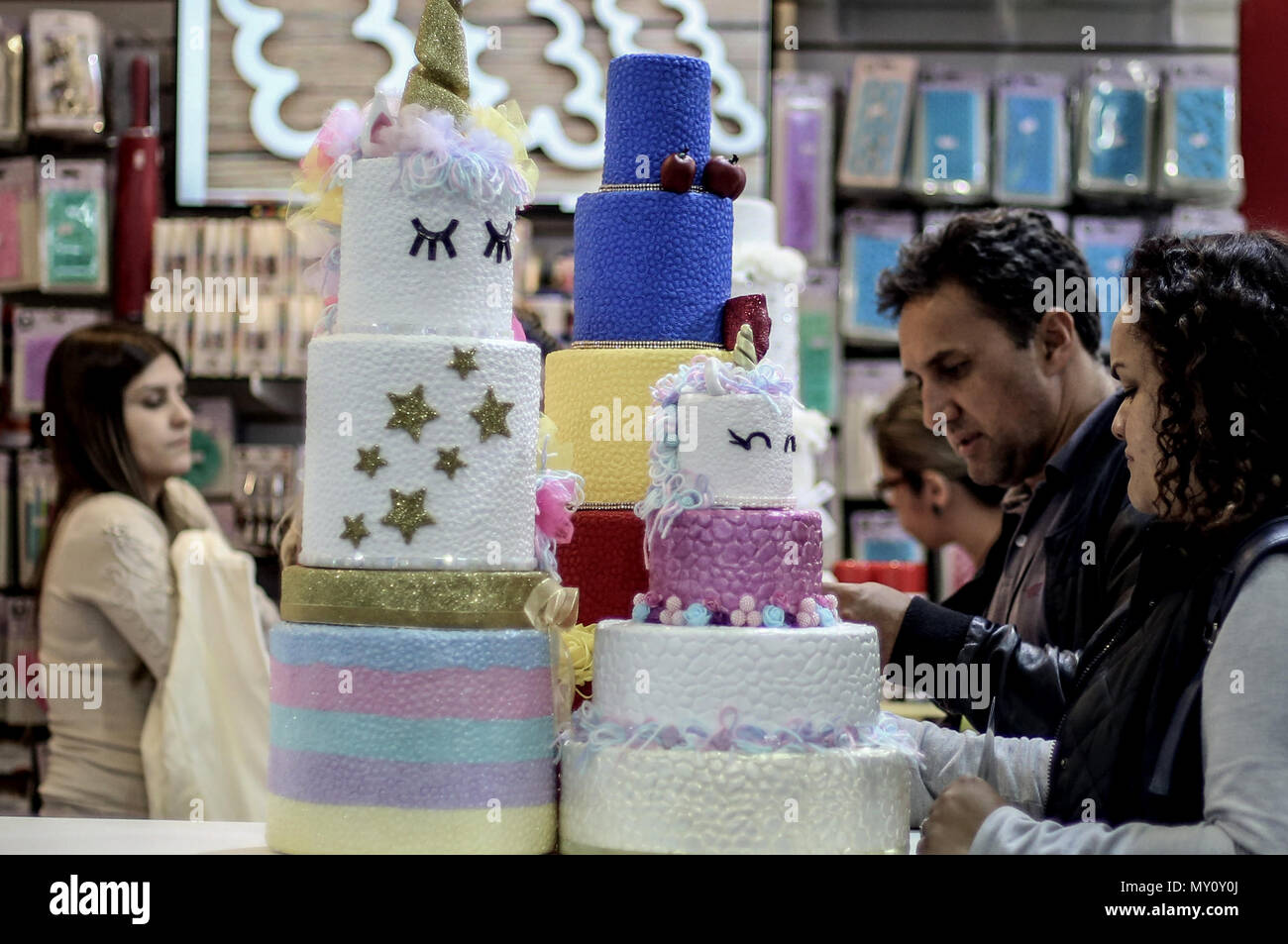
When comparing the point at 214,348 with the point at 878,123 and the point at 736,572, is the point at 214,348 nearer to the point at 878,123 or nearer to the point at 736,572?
the point at 878,123

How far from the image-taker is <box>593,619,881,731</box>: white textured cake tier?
4.65 feet

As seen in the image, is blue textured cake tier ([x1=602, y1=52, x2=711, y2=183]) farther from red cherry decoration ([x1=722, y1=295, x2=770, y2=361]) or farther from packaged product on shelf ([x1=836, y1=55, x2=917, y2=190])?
packaged product on shelf ([x1=836, y1=55, x2=917, y2=190])

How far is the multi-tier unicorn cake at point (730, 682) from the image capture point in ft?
4.59

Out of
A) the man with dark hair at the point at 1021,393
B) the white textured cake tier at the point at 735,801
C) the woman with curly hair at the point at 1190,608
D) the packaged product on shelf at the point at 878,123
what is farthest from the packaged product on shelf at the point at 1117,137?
the white textured cake tier at the point at 735,801

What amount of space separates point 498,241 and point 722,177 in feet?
1.39

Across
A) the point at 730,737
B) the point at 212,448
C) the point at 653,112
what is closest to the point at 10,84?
the point at 212,448

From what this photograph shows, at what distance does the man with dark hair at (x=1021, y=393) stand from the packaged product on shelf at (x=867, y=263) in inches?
67.7

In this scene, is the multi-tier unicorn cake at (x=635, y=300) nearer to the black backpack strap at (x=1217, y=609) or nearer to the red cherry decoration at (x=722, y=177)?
the red cherry decoration at (x=722, y=177)

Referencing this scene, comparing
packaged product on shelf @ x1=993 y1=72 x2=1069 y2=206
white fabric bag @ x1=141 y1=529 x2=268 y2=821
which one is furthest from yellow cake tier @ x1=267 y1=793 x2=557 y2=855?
packaged product on shelf @ x1=993 y1=72 x2=1069 y2=206

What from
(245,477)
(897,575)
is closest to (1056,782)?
(897,575)

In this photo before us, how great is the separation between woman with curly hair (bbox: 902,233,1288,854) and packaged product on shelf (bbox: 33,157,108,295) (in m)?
3.53
